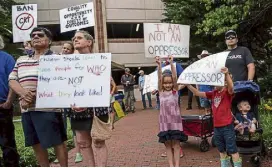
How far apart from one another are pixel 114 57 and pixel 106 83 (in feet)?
83.3

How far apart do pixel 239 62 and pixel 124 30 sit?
2620 centimetres

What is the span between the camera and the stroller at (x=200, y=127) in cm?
707

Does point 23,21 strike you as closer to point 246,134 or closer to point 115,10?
point 246,134

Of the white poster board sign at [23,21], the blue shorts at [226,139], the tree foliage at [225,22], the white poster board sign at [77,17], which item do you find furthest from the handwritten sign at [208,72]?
the tree foliage at [225,22]

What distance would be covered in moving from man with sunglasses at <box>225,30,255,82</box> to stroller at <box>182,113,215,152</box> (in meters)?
1.46

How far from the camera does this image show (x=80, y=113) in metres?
4.82

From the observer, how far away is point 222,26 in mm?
11945

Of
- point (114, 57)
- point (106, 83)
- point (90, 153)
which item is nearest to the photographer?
point (106, 83)

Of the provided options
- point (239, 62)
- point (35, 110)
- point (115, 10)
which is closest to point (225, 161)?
point (239, 62)

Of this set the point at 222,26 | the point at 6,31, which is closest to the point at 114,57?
the point at 6,31

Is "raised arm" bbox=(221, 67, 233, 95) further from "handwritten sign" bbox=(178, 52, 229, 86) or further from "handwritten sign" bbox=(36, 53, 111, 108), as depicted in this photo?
"handwritten sign" bbox=(36, 53, 111, 108)

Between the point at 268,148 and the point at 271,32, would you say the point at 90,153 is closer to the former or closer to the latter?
the point at 268,148

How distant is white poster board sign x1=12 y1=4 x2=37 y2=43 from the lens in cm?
834

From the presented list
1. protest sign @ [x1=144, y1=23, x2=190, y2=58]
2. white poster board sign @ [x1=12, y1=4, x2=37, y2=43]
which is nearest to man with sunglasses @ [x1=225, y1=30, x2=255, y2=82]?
protest sign @ [x1=144, y1=23, x2=190, y2=58]
